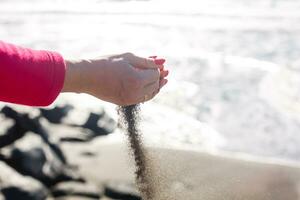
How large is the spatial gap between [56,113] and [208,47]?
135cm

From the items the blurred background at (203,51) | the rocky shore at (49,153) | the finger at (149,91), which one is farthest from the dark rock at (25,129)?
the finger at (149,91)

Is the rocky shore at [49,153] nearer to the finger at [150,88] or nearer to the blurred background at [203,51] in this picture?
the blurred background at [203,51]

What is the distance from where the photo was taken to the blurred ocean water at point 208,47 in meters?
2.30

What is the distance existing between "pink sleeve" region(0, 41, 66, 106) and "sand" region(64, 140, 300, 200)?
2.34 feet

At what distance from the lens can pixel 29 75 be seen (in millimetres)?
1101

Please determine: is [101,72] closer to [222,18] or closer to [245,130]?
[245,130]

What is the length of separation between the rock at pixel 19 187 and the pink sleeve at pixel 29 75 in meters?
0.65

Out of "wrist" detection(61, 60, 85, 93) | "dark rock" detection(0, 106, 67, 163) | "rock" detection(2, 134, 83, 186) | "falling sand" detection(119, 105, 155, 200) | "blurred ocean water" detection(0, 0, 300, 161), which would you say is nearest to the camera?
"wrist" detection(61, 60, 85, 93)

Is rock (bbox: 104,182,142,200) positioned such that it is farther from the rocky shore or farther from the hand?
the hand

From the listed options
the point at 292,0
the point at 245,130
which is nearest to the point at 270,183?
the point at 245,130

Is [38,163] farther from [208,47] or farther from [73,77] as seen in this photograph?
[208,47]

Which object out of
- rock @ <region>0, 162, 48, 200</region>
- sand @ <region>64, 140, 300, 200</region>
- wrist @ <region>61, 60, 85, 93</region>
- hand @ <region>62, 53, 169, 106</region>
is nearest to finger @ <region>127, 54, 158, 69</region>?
hand @ <region>62, 53, 169, 106</region>

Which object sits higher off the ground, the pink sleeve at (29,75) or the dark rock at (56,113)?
the pink sleeve at (29,75)

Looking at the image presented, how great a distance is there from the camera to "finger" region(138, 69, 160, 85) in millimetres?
1351
